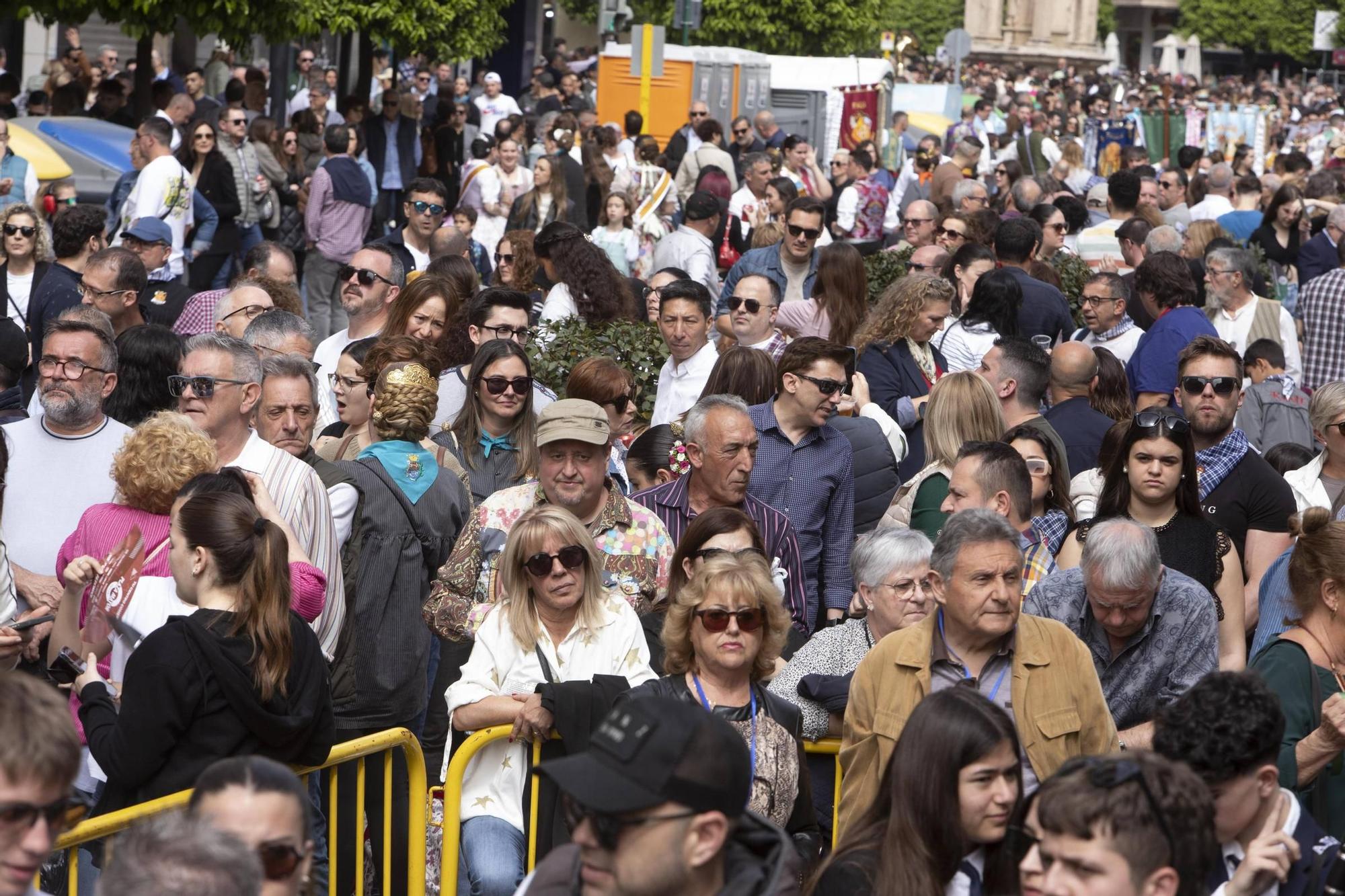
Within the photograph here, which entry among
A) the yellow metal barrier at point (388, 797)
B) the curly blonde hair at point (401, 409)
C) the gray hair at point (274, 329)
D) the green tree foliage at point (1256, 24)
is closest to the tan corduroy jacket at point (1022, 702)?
the yellow metal barrier at point (388, 797)

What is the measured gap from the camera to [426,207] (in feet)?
38.9

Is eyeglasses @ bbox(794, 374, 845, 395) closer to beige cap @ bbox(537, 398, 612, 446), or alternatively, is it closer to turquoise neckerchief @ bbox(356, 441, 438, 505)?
beige cap @ bbox(537, 398, 612, 446)

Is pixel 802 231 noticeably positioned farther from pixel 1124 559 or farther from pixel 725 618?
pixel 725 618

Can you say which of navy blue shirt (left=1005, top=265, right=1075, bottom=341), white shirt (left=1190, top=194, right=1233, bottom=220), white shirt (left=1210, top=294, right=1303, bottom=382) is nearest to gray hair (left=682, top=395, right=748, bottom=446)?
navy blue shirt (left=1005, top=265, right=1075, bottom=341)

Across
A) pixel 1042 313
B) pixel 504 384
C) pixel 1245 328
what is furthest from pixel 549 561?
pixel 1245 328

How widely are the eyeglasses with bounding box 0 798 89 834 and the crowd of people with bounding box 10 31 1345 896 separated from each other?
0.01 meters

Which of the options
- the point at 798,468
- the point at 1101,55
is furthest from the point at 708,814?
the point at 1101,55

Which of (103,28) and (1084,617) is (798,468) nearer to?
(1084,617)

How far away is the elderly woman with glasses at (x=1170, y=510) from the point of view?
6.36 m

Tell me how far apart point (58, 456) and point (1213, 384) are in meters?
4.67

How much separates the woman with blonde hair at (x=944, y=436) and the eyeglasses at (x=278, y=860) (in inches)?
146

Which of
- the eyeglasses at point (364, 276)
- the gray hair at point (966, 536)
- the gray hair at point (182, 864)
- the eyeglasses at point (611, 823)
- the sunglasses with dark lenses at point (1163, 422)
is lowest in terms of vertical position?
the gray hair at point (182, 864)

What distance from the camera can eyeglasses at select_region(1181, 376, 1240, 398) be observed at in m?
7.80

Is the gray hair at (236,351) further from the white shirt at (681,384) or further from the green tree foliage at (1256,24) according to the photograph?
the green tree foliage at (1256,24)
